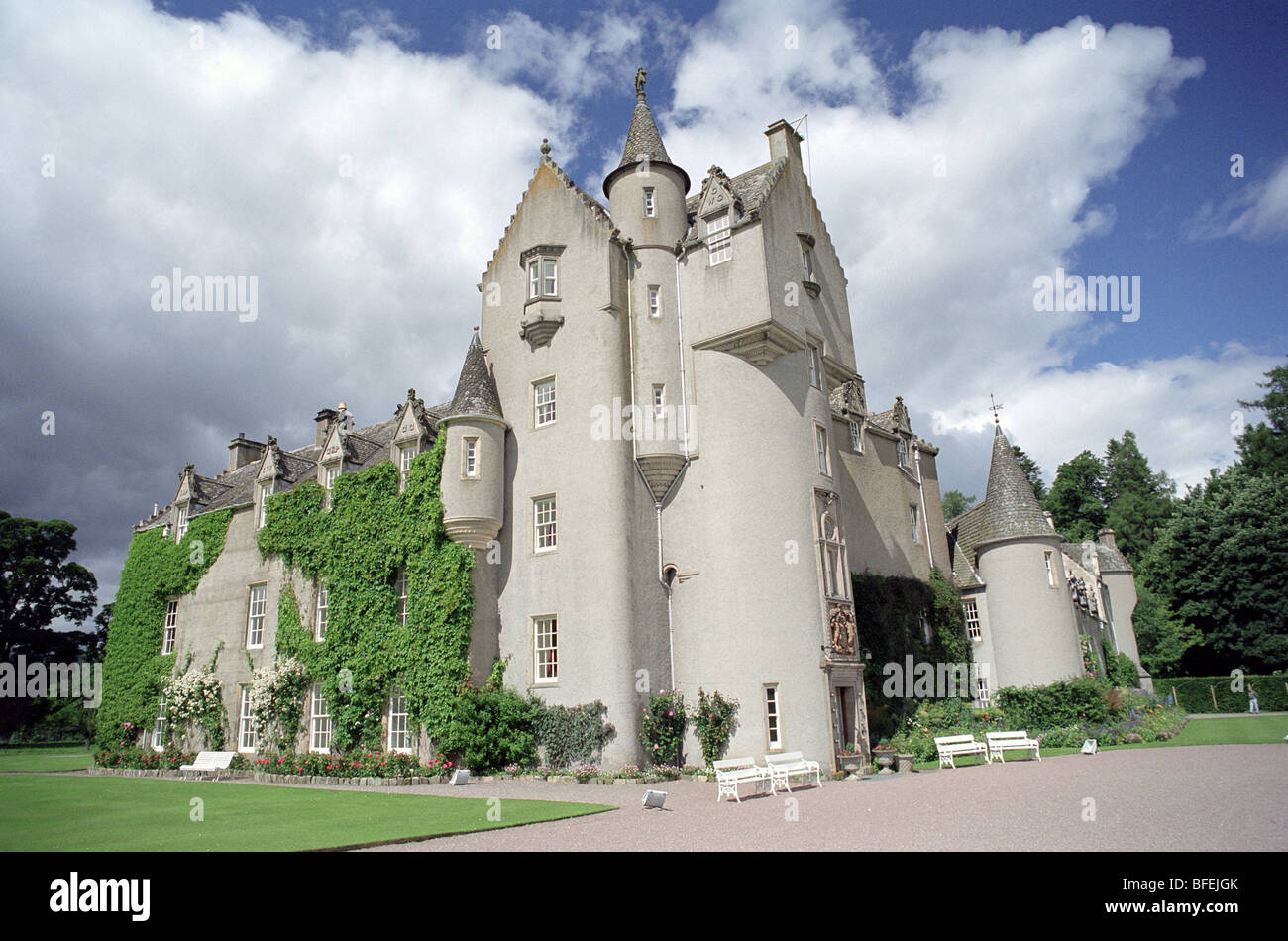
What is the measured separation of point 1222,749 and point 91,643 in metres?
72.4

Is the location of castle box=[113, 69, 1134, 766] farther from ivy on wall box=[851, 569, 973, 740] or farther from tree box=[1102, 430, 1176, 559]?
tree box=[1102, 430, 1176, 559]

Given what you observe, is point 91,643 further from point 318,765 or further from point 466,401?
point 466,401

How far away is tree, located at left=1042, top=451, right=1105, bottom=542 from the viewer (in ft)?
232

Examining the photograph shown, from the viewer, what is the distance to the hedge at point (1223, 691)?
4841 cm

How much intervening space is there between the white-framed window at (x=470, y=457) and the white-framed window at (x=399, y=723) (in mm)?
7617

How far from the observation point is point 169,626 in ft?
115

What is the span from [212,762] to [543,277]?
20513 millimetres

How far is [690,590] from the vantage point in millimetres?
25797

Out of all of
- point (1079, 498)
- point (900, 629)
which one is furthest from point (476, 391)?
point (1079, 498)

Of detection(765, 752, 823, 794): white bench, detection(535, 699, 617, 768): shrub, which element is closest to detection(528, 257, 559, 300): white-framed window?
detection(535, 699, 617, 768): shrub

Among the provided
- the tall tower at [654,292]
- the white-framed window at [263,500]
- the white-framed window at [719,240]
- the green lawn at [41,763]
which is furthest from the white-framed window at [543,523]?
the green lawn at [41,763]

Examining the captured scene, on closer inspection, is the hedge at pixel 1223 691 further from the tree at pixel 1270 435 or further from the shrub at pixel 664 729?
the shrub at pixel 664 729

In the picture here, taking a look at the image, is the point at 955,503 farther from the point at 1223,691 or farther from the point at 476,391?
the point at 476,391
